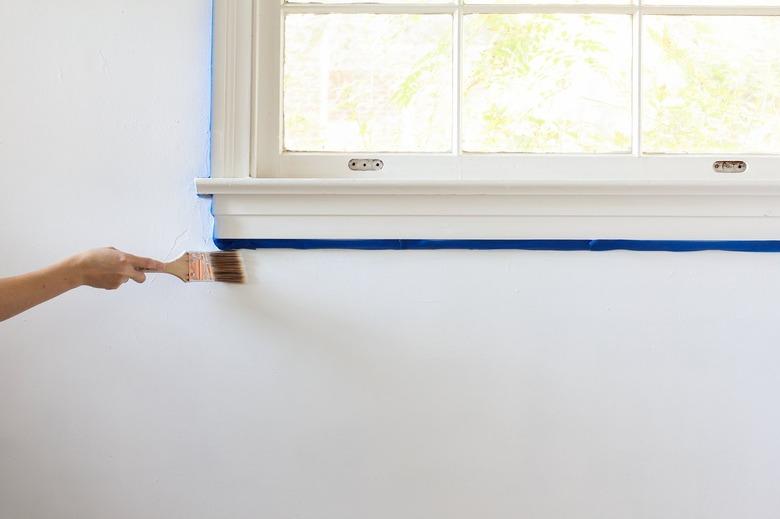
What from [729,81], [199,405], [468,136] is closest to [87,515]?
[199,405]

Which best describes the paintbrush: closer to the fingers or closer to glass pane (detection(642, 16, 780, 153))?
the fingers

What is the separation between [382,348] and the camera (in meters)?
1.15

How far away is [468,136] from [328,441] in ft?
2.04

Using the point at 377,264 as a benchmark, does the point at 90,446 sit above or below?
below

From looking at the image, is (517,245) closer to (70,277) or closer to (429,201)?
(429,201)

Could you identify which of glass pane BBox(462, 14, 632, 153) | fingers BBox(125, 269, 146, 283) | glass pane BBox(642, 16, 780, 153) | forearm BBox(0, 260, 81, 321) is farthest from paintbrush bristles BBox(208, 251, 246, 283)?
glass pane BBox(642, 16, 780, 153)

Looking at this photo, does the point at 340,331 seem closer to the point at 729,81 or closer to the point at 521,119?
the point at 521,119

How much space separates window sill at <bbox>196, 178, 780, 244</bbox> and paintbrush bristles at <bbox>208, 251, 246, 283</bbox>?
0.12 ft

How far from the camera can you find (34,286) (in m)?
0.94

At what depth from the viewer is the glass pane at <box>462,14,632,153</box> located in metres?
1.21

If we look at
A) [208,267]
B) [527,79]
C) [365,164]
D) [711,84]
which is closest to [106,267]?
[208,267]

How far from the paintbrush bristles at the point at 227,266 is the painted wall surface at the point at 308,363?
23mm

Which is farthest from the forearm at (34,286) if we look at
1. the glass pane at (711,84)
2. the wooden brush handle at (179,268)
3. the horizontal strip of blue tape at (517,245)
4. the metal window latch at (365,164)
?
the glass pane at (711,84)

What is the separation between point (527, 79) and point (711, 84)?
35 centimetres
